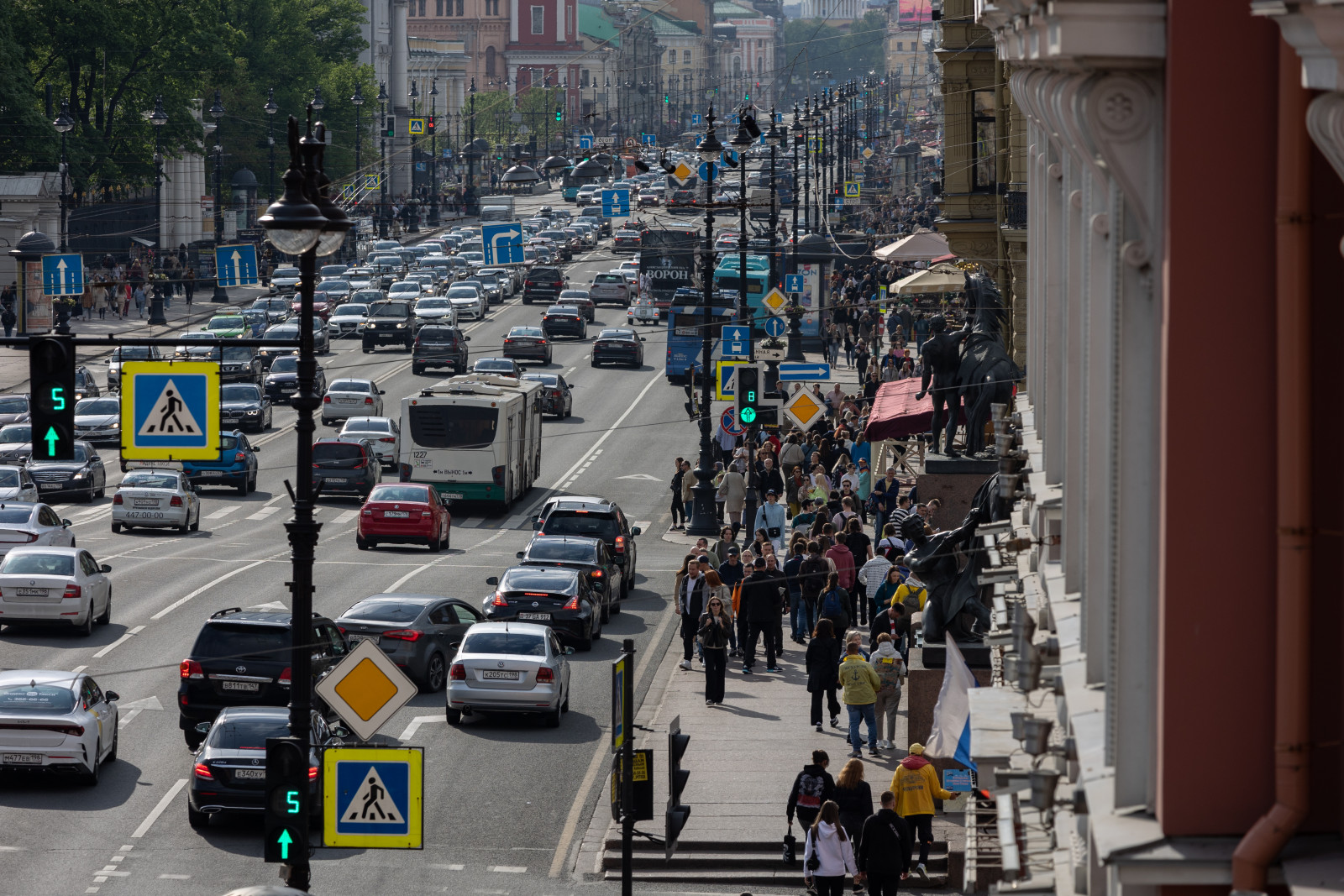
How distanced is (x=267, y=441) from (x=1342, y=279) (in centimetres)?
4897

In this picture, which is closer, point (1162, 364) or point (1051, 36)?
point (1162, 364)

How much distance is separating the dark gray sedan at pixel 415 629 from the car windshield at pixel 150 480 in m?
14.2

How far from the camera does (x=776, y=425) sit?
158ft

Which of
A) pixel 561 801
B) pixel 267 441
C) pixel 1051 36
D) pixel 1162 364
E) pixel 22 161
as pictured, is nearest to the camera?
pixel 1162 364

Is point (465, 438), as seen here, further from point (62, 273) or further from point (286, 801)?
point (286, 801)

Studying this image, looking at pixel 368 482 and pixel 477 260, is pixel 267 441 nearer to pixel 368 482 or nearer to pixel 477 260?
pixel 368 482

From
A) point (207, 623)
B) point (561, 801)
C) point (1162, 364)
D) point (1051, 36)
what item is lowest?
point (561, 801)

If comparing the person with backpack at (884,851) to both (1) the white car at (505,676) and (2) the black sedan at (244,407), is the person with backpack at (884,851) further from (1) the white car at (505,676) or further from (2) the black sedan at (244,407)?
(2) the black sedan at (244,407)

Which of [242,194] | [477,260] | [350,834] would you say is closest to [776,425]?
[350,834]

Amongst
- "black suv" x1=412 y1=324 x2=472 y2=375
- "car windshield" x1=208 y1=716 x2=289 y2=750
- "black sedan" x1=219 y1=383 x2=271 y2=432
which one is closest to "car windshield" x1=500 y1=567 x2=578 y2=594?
"car windshield" x1=208 y1=716 x2=289 y2=750

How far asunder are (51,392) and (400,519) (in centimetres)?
2322

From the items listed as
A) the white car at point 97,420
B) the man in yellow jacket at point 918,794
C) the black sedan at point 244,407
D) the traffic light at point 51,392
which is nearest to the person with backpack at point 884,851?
the man in yellow jacket at point 918,794

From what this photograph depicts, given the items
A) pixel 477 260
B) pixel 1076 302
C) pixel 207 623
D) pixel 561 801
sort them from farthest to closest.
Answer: pixel 477 260, pixel 207 623, pixel 561 801, pixel 1076 302

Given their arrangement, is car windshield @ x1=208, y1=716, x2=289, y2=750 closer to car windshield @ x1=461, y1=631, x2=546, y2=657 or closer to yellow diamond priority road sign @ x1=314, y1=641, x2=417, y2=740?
yellow diamond priority road sign @ x1=314, y1=641, x2=417, y2=740
